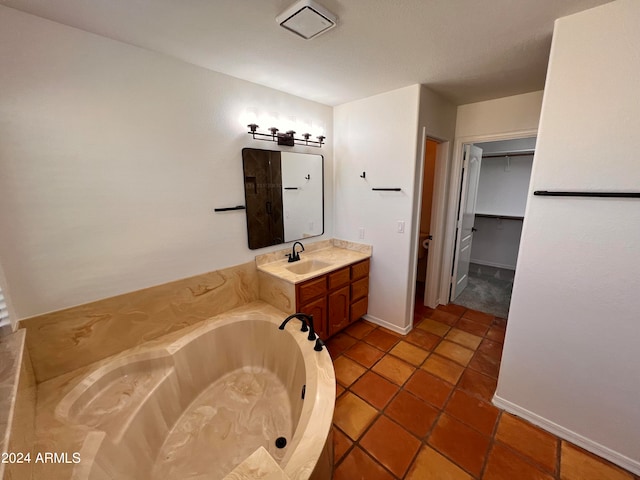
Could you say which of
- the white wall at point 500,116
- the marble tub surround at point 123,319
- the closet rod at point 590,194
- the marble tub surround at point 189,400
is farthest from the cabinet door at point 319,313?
the white wall at point 500,116

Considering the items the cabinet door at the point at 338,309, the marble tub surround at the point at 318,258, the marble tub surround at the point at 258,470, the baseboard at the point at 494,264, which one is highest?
the marble tub surround at the point at 318,258

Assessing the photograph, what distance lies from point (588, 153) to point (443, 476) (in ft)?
6.26

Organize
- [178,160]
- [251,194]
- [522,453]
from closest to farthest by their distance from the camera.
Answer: [522,453]
[178,160]
[251,194]

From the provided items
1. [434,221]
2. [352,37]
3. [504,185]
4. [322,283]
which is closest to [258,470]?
[322,283]

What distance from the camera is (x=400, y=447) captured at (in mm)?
1552

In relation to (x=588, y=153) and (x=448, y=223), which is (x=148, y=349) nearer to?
(x=588, y=153)

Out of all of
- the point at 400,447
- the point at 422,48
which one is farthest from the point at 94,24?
the point at 400,447

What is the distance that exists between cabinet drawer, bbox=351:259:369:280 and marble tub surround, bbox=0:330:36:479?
224 cm

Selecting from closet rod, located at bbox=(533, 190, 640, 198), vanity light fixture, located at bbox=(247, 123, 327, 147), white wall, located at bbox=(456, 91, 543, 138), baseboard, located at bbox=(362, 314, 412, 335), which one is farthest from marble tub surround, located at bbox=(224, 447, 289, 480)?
white wall, located at bbox=(456, 91, 543, 138)

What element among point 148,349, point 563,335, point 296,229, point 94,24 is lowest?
point 148,349

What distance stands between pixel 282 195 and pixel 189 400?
71.2 inches

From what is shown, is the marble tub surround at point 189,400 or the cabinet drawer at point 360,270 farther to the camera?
the cabinet drawer at point 360,270

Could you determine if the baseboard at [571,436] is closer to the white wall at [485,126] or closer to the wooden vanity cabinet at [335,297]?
the wooden vanity cabinet at [335,297]

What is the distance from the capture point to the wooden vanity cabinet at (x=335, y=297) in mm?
2186
